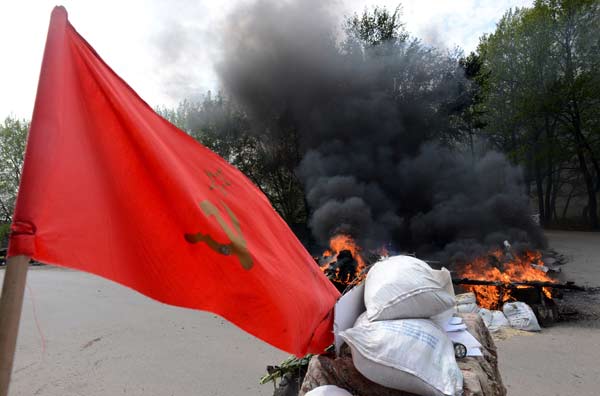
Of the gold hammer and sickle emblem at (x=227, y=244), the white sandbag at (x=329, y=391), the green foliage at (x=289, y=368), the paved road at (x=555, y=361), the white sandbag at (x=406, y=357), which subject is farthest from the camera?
the paved road at (x=555, y=361)

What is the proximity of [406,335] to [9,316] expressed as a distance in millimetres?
1460

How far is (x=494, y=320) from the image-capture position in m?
5.34

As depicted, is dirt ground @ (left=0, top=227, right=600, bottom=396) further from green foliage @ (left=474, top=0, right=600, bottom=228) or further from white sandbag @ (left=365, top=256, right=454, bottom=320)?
green foliage @ (left=474, top=0, right=600, bottom=228)

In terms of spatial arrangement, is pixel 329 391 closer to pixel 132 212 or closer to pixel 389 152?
pixel 132 212

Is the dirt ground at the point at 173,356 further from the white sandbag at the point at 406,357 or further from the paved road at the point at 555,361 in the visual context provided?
the white sandbag at the point at 406,357

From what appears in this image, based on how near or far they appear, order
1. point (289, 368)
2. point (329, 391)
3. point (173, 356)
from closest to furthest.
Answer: point (329, 391), point (289, 368), point (173, 356)

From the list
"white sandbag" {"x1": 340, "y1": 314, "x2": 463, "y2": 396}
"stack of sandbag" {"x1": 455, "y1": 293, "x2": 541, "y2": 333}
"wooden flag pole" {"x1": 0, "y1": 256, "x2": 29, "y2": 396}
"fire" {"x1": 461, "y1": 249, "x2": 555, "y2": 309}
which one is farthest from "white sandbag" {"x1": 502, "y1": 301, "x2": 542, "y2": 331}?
"wooden flag pole" {"x1": 0, "y1": 256, "x2": 29, "y2": 396}

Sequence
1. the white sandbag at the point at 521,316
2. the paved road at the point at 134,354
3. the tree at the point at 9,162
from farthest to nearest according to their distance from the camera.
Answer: the tree at the point at 9,162
the white sandbag at the point at 521,316
the paved road at the point at 134,354

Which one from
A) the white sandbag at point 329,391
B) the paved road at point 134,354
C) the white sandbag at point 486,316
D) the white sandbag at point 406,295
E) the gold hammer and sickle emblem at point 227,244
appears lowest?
the paved road at point 134,354

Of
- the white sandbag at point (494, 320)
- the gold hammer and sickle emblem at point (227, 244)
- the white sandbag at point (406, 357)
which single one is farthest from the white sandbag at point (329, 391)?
the white sandbag at point (494, 320)

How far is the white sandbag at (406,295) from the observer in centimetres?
184

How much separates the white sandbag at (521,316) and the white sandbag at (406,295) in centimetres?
410

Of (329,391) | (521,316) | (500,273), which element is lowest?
(521,316)

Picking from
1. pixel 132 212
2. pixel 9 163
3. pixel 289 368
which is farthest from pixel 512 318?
pixel 9 163
